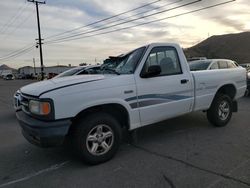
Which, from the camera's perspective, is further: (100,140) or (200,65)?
(200,65)

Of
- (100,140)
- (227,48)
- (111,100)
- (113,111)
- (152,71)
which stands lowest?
(100,140)

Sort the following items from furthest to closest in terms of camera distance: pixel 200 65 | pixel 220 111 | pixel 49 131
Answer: pixel 200 65, pixel 220 111, pixel 49 131

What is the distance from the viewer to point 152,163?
442 centimetres

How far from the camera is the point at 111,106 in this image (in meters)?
4.64

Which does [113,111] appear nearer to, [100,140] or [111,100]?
[111,100]

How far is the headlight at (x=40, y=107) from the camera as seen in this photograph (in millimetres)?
3996

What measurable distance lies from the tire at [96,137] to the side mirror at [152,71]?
96cm

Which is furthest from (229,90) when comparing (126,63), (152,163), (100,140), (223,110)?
(100,140)

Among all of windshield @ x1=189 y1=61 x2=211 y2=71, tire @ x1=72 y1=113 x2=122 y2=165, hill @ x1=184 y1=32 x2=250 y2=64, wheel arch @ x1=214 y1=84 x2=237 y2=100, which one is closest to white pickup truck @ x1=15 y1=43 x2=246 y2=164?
tire @ x1=72 y1=113 x2=122 y2=165

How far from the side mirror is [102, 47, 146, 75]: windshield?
0.74ft

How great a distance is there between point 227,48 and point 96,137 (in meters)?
123

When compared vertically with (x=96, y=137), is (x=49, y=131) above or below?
above

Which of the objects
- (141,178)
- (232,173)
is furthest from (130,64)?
(232,173)

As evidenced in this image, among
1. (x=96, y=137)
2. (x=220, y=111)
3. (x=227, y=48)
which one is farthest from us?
(x=227, y=48)
